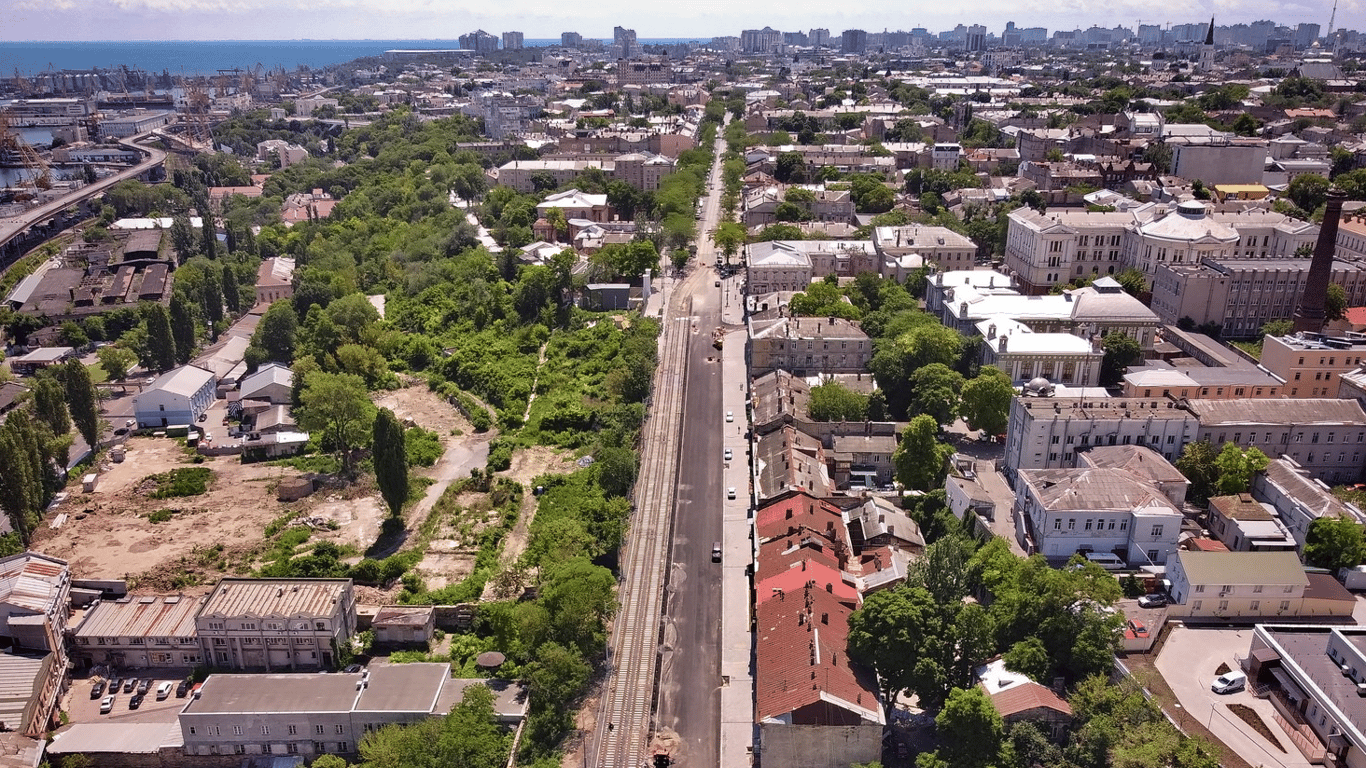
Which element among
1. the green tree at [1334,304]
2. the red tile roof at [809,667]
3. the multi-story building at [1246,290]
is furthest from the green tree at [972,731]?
the green tree at [1334,304]

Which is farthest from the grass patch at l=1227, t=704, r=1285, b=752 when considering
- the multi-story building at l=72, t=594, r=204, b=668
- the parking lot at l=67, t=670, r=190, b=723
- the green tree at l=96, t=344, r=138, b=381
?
the green tree at l=96, t=344, r=138, b=381

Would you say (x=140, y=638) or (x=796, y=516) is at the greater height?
(x=796, y=516)

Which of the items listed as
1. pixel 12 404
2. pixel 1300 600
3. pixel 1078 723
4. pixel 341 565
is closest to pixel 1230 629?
pixel 1300 600

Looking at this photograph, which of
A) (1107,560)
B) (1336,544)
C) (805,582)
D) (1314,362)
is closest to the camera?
(805,582)

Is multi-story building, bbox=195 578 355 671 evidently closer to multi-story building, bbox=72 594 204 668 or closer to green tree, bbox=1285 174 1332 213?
multi-story building, bbox=72 594 204 668

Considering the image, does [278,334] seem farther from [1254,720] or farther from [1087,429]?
[1254,720]

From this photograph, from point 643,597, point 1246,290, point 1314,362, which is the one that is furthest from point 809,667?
point 1246,290

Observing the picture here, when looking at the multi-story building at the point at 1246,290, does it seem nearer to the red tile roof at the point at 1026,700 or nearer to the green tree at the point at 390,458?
the red tile roof at the point at 1026,700

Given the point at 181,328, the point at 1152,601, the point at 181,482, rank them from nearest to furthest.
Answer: the point at 1152,601
the point at 181,482
the point at 181,328
